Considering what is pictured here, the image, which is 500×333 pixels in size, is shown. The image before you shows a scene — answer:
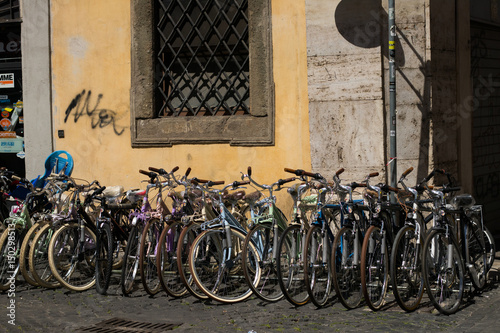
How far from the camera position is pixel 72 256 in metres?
7.54

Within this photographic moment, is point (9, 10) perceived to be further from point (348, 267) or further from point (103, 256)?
point (348, 267)

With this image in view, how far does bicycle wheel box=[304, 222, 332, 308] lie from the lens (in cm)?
674

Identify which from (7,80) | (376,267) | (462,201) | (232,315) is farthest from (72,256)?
(7,80)

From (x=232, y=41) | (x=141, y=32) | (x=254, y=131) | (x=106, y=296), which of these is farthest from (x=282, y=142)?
(x=106, y=296)

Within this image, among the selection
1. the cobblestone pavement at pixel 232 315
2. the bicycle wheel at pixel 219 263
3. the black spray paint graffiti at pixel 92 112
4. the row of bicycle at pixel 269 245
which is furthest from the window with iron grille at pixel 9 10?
the bicycle wheel at pixel 219 263

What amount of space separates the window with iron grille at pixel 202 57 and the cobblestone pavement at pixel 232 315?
3.30 m

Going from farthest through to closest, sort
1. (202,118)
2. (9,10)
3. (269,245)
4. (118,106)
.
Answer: (9,10)
(118,106)
(202,118)
(269,245)

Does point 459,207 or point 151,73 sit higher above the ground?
point 151,73

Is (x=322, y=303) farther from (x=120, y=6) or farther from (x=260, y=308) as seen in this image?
(x=120, y=6)

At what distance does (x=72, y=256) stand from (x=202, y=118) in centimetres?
298

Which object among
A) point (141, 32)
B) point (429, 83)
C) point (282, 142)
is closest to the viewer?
point (429, 83)

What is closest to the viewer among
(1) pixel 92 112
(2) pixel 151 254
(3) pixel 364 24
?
(2) pixel 151 254

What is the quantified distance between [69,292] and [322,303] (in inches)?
98.6

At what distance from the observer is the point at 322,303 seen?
22.3 ft
